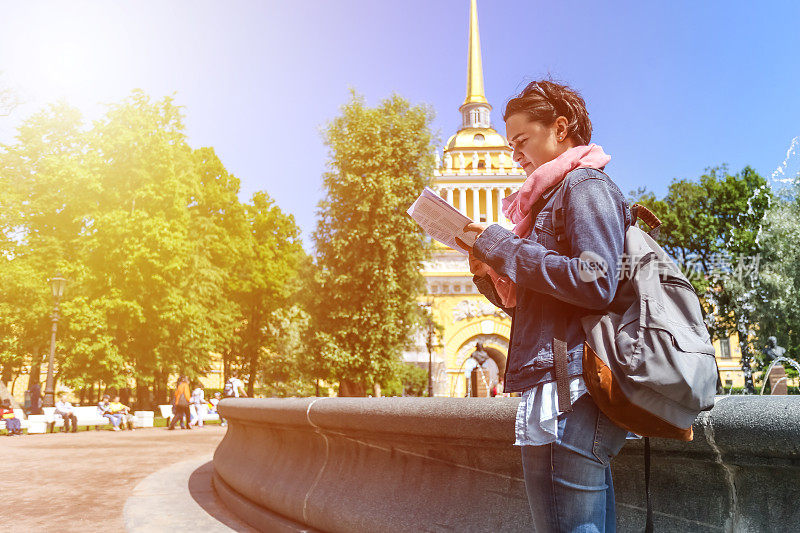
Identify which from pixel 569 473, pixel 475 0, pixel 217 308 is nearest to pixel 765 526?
pixel 569 473

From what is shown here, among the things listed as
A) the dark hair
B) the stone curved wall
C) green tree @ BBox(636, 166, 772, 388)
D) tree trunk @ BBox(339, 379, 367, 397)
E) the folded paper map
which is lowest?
tree trunk @ BBox(339, 379, 367, 397)

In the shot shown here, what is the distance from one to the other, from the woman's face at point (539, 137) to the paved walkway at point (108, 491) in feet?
13.2

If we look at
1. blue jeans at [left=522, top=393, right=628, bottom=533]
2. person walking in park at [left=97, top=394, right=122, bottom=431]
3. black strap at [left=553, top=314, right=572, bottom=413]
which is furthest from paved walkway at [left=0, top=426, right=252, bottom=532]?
person walking in park at [left=97, top=394, right=122, bottom=431]

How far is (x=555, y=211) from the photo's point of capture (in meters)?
1.96

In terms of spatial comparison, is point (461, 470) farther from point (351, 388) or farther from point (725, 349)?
point (725, 349)

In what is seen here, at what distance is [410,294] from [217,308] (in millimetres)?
11292

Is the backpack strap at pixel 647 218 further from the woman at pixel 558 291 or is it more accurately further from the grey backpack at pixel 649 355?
the grey backpack at pixel 649 355

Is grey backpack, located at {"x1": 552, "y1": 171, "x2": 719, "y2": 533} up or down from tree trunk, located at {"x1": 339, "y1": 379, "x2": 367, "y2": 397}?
up

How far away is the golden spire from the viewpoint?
74938mm

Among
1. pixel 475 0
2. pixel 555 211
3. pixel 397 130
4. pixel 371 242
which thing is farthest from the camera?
pixel 475 0

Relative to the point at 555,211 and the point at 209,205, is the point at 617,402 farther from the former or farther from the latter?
the point at 209,205

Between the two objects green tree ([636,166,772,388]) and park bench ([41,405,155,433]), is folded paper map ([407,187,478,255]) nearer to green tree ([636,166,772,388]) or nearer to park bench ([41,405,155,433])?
park bench ([41,405,155,433])

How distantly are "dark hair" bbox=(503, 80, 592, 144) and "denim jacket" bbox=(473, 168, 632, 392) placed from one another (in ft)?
0.91

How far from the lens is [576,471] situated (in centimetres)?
172
